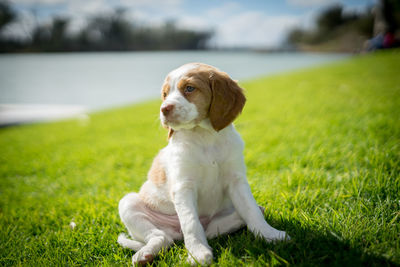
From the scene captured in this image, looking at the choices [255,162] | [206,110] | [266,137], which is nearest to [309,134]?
[266,137]

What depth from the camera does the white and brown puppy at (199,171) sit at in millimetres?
2180

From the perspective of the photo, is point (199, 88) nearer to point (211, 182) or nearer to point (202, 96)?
point (202, 96)

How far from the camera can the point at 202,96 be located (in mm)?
2281

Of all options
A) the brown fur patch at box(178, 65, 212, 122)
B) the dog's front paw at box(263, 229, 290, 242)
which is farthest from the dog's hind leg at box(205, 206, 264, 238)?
the brown fur patch at box(178, 65, 212, 122)

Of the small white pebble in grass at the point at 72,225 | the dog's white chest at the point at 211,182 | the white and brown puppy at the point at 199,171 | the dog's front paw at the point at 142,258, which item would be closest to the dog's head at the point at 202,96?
the white and brown puppy at the point at 199,171

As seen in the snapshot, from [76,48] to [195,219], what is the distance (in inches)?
2596

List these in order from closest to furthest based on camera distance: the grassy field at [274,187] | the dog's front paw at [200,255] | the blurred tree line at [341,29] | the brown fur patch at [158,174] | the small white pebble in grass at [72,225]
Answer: the dog's front paw at [200,255]
the grassy field at [274,187]
the brown fur patch at [158,174]
the small white pebble in grass at [72,225]
the blurred tree line at [341,29]

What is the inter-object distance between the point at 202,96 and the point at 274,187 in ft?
5.22

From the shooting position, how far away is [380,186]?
2717 millimetres

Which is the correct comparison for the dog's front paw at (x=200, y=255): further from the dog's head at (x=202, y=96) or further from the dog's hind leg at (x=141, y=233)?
the dog's head at (x=202, y=96)

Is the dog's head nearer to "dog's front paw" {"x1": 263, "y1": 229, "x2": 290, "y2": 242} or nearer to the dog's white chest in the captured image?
the dog's white chest

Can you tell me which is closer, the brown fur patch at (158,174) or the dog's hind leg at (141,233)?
the dog's hind leg at (141,233)

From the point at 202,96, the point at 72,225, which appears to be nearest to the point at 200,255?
the point at 202,96

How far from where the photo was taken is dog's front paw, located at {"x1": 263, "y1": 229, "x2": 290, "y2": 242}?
6.90 feet
